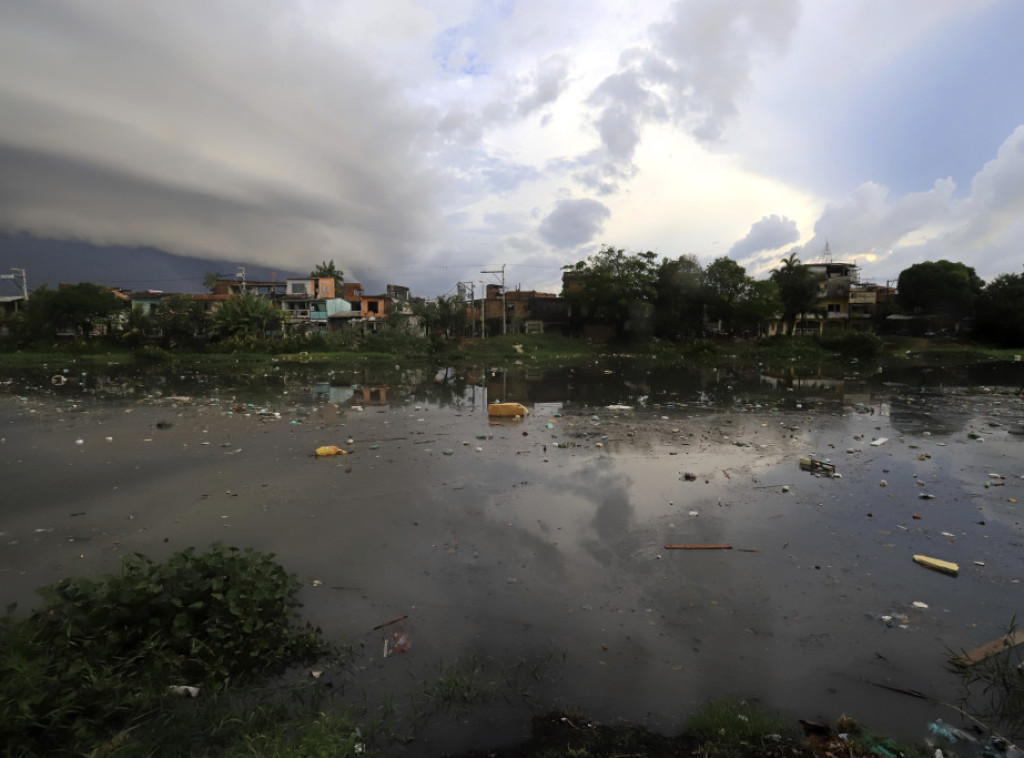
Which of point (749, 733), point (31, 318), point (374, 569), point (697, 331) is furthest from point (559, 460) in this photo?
A: point (31, 318)

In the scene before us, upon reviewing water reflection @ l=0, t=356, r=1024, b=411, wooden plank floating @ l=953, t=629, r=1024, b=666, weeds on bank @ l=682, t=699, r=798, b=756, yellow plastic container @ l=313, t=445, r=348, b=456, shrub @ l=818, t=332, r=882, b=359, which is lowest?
weeds on bank @ l=682, t=699, r=798, b=756

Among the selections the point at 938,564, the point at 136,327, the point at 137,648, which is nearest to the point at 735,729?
the point at 938,564

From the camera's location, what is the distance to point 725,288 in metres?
39.2

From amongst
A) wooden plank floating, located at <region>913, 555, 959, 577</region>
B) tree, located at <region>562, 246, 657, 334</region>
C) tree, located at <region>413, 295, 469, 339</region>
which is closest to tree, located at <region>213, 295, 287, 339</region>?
tree, located at <region>413, 295, 469, 339</region>

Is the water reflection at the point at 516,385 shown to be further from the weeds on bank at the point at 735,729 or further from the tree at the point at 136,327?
the weeds on bank at the point at 735,729

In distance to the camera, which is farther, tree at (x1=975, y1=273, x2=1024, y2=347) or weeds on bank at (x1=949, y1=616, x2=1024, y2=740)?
tree at (x1=975, y1=273, x2=1024, y2=347)

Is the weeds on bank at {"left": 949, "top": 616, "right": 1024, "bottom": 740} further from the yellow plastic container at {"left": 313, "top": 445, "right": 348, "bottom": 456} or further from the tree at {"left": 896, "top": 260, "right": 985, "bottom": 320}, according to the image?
the tree at {"left": 896, "top": 260, "right": 985, "bottom": 320}

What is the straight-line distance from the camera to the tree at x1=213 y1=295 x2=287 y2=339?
110 feet

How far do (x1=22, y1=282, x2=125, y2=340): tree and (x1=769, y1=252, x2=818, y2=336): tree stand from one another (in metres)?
46.9

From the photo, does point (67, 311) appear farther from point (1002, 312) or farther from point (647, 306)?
point (1002, 312)

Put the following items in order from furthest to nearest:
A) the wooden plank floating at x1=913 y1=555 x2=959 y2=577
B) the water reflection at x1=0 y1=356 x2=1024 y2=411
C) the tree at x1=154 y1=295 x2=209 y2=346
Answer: the tree at x1=154 y1=295 x2=209 y2=346
the water reflection at x1=0 y1=356 x2=1024 y2=411
the wooden plank floating at x1=913 y1=555 x2=959 y2=577

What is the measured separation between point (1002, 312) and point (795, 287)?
45.9 feet

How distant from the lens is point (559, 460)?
748 cm

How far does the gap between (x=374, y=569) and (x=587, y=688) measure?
80.4 inches
